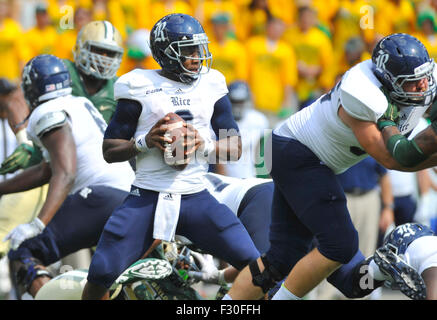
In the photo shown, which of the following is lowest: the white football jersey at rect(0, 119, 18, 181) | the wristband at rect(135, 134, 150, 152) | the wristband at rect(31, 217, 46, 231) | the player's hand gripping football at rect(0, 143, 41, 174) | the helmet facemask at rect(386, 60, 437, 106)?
the white football jersey at rect(0, 119, 18, 181)

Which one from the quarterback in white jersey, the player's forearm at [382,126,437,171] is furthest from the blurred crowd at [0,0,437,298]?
→ the player's forearm at [382,126,437,171]

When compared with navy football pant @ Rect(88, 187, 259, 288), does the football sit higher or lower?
higher

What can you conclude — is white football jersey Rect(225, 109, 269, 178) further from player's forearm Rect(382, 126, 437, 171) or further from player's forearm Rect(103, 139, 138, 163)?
player's forearm Rect(382, 126, 437, 171)

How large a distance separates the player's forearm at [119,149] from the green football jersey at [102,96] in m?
1.64

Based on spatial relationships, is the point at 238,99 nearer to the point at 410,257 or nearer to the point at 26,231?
the point at 26,231

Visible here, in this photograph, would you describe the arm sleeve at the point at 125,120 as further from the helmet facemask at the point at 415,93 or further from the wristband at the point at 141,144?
the helmet facemask at the point at 415,93

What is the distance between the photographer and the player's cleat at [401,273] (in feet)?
13.6

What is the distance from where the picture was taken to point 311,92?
29.8 ft

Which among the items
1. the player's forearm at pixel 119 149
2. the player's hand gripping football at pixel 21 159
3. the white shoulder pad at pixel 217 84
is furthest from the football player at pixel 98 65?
the white shoulder pad at pixel 217 84

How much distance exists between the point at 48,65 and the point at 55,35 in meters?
3.86

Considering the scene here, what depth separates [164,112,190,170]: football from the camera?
13.4ft

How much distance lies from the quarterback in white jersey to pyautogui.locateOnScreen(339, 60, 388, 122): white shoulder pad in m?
1.68
